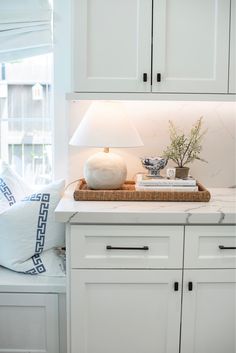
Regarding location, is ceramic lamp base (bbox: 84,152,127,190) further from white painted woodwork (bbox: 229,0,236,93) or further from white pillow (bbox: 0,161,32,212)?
white painted woodwork (bbox: 229,0,236,93)

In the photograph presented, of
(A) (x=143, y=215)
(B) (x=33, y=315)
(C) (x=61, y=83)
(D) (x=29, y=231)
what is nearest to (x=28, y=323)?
(B) (x=33, y=315)

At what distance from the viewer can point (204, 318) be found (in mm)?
1973

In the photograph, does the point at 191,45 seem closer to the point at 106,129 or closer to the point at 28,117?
the point at 106,129

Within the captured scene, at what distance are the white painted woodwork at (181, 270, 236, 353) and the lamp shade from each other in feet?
2.25

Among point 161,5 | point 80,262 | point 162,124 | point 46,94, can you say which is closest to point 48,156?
point 46,94

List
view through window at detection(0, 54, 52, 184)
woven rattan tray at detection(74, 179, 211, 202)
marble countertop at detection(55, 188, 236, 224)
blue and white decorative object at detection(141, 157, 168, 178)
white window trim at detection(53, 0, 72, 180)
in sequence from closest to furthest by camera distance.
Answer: marble countertop at detection(55, 188, 236, 224), woven rattan tray at detection(74, 179, 211, 202), blue and white decorative object at detection(141, 157, 168, 178), white window trim at detection(53, 0, 72, 180), view through window at detection(0, 54, 52, 184)

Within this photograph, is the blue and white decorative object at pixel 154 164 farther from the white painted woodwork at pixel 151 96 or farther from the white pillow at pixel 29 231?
the white pillow at pixel 29 231

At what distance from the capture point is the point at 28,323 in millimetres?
2113

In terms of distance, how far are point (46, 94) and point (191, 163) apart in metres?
0.92

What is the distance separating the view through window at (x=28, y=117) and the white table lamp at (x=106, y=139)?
0.49 meters

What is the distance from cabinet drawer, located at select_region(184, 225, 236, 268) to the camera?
1914 mm

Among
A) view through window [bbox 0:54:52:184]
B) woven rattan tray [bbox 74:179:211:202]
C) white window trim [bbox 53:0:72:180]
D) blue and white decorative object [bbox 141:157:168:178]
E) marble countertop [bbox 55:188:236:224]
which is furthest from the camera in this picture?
view through window [bbox 0:54:52:184]

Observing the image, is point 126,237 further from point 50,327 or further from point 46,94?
point 46,94

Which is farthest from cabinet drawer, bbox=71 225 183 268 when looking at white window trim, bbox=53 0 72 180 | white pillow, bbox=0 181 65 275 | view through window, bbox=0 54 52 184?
view through window, bbox=0 54 52 184
